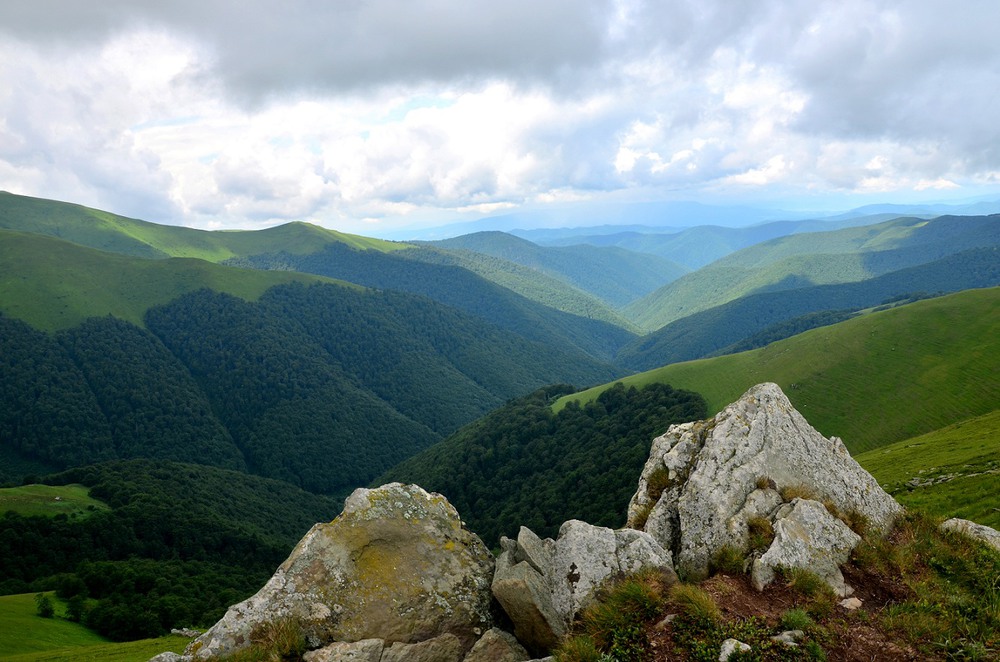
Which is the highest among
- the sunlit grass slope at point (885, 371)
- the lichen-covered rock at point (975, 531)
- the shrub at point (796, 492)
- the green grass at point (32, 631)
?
the shrub at point (796, 492)

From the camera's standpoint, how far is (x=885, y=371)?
124 m

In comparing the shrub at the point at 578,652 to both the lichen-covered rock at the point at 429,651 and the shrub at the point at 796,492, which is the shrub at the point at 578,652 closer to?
the lichen-covered rock at the point at 429,651

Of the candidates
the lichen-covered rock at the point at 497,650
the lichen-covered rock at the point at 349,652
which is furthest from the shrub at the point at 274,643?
the lichen-covered rock at the point at 497,650

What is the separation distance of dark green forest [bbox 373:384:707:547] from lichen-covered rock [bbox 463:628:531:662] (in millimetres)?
84851

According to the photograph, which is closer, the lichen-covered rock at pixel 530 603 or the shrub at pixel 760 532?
the lichen-covered rock at pixel 530 603

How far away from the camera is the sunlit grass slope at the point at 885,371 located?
347 feet

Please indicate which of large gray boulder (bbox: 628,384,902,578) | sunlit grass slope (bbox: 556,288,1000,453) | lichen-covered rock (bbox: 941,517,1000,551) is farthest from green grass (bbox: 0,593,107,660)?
sunlit grass slope (bbox: 556,288,1000,453)

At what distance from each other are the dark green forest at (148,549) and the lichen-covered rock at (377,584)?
73222mm

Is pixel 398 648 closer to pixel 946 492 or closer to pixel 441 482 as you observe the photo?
pixel 946 492

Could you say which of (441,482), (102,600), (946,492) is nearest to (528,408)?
(441,482)

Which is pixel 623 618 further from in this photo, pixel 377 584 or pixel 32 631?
pixel 32 631

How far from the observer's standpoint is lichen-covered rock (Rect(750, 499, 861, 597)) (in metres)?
13.6

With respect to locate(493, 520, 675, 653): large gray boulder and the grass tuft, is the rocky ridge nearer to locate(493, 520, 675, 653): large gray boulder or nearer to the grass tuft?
locate(493, 520, 675, 653): large gray boulder

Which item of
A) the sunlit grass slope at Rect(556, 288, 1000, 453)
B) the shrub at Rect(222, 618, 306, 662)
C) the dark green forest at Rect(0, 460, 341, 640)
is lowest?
the dark green forest at Rect(0, 460, 341, 640)
